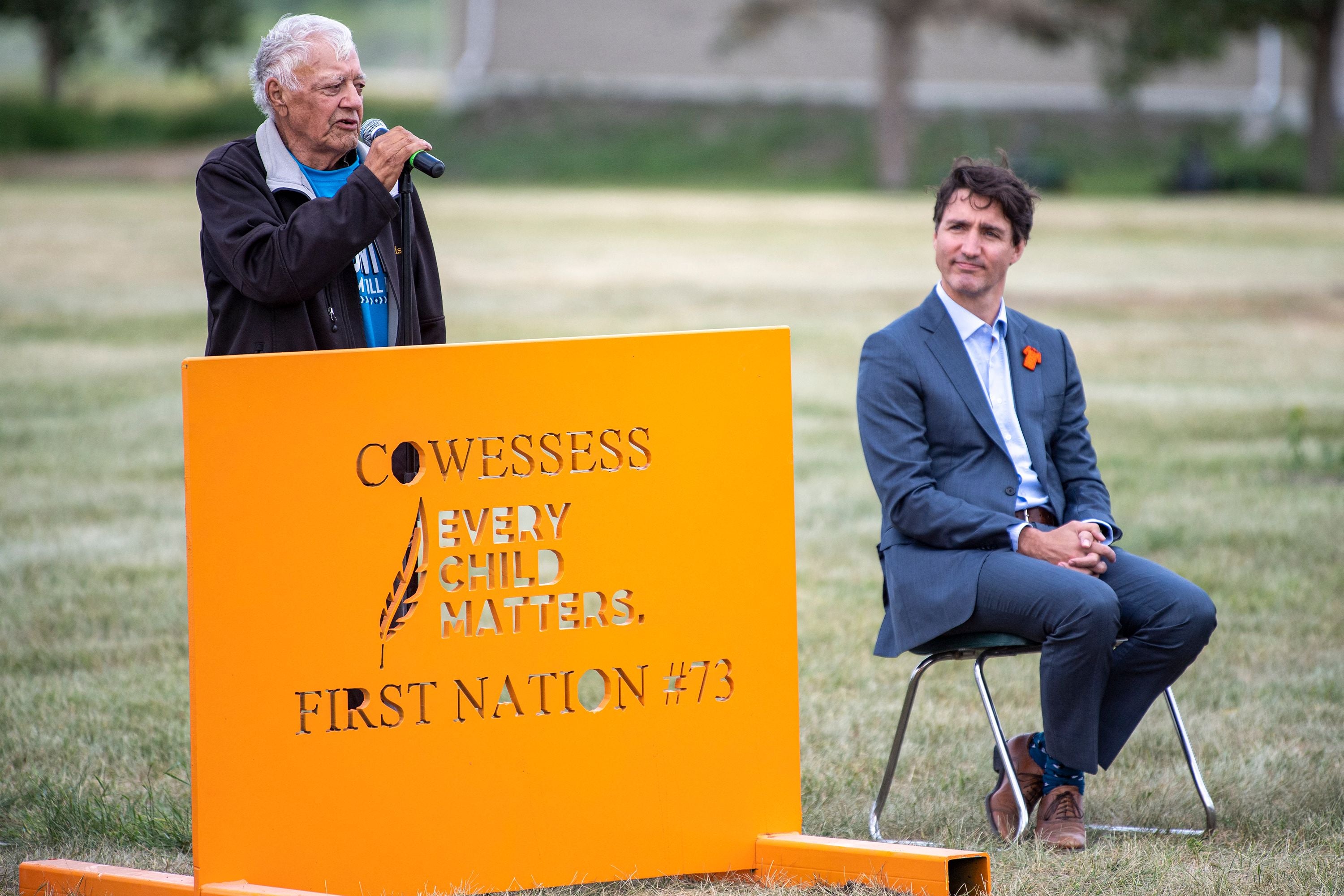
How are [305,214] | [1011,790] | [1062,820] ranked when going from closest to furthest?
[305,214]
[1062,820]
[1011,790]

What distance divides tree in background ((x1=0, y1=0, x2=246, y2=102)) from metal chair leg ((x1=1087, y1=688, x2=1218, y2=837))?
43.3 m

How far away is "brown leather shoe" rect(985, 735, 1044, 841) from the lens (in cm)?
385

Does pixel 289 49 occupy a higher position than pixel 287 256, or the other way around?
pixel 289 49

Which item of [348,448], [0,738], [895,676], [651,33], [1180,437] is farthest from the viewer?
[651,33]

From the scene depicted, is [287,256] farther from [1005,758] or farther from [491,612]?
[1005,758]

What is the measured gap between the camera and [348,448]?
311 centimetres

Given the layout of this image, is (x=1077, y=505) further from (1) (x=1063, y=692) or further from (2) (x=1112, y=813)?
(2) (x=1112, y=813)

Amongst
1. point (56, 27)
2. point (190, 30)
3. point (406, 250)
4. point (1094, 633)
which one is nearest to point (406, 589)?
point (406, 250)

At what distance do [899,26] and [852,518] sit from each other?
30.0m

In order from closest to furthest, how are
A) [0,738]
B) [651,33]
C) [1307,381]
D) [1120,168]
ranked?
[0,738], [1307,381], [1120,168], [651,33]

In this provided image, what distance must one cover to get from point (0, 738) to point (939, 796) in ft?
9.14

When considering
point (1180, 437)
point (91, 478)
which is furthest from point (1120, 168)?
point (91, 478)

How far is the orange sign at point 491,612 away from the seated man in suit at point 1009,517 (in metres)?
0.45

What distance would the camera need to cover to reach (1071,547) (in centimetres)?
373
